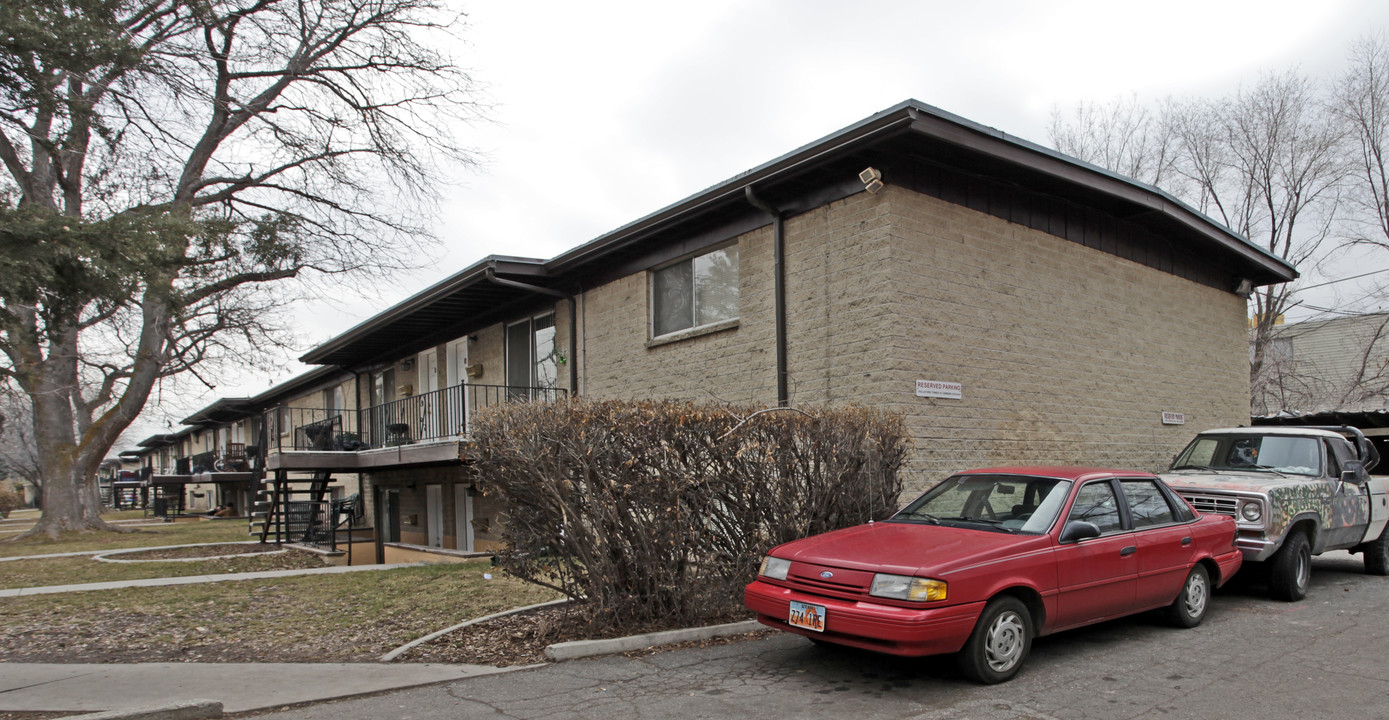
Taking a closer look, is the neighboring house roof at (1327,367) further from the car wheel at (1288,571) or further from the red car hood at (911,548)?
the red car hood at (911,548)

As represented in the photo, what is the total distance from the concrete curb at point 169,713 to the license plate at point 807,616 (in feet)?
11.6

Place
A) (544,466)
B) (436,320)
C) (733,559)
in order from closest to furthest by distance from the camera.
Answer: (544,466) → (733,559) → (436,320)

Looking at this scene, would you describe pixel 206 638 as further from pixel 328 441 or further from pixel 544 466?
pixel 328 441

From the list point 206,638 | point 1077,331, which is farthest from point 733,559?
point 1077,331

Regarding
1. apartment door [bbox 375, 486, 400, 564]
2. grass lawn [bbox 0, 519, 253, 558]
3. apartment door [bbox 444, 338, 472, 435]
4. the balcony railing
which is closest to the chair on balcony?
the balcony railing

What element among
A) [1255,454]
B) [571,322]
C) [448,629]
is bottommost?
[448,629]

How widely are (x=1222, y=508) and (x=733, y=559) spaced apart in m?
4.86

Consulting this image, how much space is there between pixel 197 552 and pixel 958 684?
1643cm

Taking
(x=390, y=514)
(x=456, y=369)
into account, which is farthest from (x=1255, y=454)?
(x=390, y=514)

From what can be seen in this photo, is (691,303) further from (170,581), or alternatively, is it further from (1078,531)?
(170,581)

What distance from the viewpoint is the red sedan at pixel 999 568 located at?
5191mm

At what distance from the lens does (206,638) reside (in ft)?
24.6

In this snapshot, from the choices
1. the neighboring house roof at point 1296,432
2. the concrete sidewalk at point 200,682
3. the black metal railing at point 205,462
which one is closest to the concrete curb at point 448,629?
the concrete sidewalk at point 200,682

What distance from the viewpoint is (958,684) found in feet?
17.7
